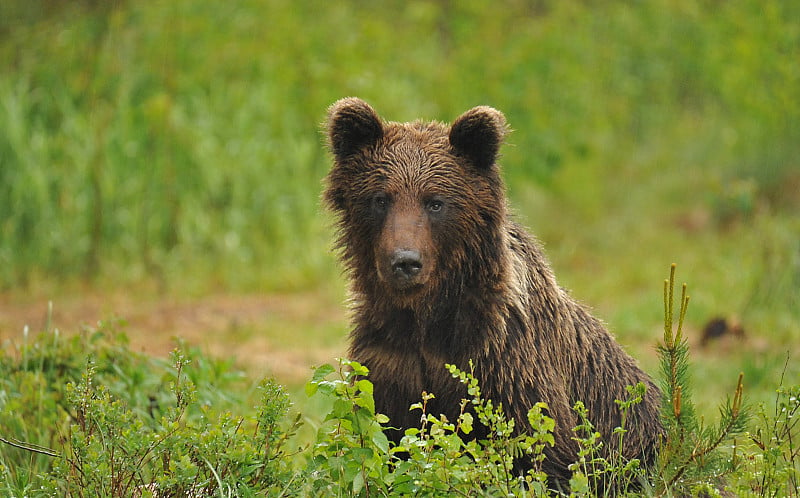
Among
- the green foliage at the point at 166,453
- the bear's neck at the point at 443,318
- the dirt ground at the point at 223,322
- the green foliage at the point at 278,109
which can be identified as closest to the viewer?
the green foliage at the point at 166,453

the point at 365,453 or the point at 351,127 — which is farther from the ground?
the point at 351,127

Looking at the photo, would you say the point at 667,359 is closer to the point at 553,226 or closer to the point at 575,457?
the point at 575,457

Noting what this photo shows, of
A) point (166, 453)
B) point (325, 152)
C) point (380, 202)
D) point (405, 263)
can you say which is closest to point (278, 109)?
point (325, 152)

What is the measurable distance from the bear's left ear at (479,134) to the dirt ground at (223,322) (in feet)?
12.2

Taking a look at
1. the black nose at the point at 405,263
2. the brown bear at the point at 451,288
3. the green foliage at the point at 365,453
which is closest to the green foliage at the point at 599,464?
the green foliage at the point at 365,453

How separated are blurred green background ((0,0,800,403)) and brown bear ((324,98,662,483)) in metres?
3.95

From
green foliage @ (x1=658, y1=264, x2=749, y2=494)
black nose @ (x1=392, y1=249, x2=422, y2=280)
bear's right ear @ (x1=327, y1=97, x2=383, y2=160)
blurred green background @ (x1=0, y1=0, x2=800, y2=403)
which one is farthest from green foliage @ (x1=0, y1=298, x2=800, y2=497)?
blurred green background @ (x1=0, y1=0, x2=800, y2=403)

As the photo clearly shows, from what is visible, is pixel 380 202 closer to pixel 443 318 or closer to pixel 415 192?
pixel 415 192

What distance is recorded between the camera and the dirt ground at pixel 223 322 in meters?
8.81

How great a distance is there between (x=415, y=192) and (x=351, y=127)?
1.58ft

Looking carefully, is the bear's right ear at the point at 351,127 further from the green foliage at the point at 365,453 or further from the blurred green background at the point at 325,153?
the blurred green background at the point at 325,153

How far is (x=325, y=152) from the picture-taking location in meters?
12.0

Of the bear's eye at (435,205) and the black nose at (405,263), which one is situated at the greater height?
the bear's eye at (435,205)

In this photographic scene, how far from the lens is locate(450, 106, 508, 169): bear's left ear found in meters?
4.71
